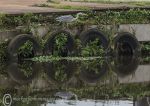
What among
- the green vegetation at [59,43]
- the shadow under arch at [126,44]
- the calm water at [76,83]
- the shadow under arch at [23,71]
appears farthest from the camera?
the shadow under arch at [126,44]

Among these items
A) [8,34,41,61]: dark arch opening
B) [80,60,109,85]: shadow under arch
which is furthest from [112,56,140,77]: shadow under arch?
[8,34,41,61]: dark arch opening

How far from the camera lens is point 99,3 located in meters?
29.7

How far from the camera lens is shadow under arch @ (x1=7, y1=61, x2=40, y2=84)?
1964 cm

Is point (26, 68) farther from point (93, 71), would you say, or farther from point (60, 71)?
point (93, 71)

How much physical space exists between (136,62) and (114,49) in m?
1.12

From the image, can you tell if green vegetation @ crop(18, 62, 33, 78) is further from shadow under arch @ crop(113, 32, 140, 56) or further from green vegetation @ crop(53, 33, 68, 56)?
shadow under arch @ crop(113, 32, 140, 56)

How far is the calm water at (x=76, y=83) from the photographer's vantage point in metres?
16.8

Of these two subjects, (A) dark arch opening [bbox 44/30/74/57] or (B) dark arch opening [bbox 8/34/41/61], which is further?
(A) dark arch opening [bbox 44/30/74/57]

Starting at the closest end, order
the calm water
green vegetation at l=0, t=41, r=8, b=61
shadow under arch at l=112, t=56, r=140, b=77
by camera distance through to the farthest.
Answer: the calm water
shadow under arch at l=112, t=56, r=140, b=77
green vegetation at l=0, t=41, r=8, b=61

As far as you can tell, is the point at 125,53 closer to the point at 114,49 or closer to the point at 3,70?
the point at 114,49

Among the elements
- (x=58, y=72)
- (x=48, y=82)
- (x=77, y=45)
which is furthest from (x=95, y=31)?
(x=48, y=82)

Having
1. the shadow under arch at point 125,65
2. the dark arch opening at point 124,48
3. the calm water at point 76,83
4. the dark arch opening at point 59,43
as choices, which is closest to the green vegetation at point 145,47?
the shadow under arch at point 125,65

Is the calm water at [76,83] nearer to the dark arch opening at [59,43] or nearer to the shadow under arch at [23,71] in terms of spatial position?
the shadow under arch at [23,71]

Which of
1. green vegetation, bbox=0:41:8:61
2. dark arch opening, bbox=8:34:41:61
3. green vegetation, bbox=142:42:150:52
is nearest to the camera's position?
dark arch opening, bbox=8:34:41:61
